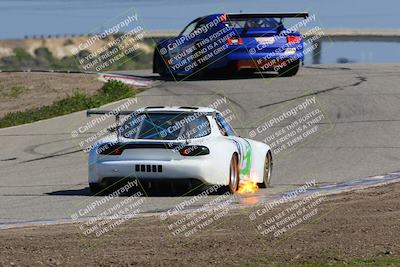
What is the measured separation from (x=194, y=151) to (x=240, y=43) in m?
13.7

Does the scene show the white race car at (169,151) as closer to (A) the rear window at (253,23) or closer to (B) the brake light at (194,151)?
(B) the brake light at (194,151)

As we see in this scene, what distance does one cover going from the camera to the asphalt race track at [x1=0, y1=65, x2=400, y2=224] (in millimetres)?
13530

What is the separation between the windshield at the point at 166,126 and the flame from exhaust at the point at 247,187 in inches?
37.1

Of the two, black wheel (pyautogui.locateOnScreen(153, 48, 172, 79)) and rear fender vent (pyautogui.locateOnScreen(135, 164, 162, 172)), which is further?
black wheel (pyautogui.locateOnScreen(153, 48, 172, 79))

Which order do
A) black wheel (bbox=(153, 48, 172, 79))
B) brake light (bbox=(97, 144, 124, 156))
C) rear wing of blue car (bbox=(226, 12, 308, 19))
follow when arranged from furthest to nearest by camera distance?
black wheel (bbox=(153, 48, 172, 79)) → rear wing of blue car (bbox=(226, 12, 308, 19)) → brake light (bbox=(97, 144, 124, 156))

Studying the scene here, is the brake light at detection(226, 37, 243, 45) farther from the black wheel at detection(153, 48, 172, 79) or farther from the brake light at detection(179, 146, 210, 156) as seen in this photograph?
the brake light at detection(179, 146, 210, 156)

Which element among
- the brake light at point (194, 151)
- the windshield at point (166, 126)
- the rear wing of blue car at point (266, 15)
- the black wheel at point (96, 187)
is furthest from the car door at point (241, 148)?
the rear wing of blue car at point (266, 15)

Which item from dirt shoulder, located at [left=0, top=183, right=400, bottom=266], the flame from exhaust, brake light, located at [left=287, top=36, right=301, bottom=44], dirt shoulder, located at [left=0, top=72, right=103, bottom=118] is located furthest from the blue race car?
dirt shoulder, located at [left=0, top=183, right=400, bottom=266]

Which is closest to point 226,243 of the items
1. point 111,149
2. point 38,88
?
point 111,149

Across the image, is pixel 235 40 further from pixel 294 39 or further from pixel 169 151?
pixel 169 151

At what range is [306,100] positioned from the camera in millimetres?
24125

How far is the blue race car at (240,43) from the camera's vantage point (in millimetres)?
26500

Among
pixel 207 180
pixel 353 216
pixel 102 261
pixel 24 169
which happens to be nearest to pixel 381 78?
pixel 24 169

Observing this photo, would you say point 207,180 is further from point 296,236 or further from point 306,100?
point 306,100
